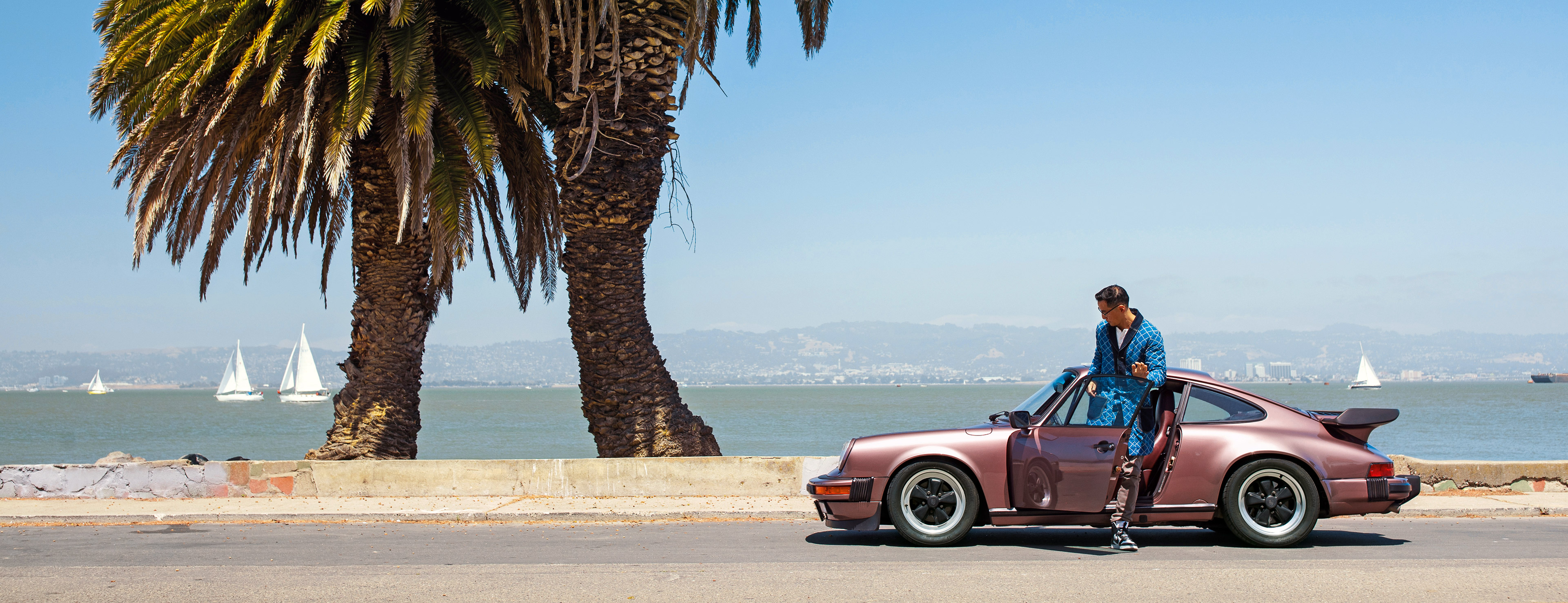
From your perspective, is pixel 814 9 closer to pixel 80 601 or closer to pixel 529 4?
pixel 529 4

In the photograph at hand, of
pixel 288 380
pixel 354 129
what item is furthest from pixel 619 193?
pixel 288 380

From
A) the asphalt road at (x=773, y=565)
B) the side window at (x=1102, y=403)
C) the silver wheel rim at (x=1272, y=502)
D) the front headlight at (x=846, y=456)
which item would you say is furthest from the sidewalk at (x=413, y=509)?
the silver wheel rim at (x=1272, y=502)

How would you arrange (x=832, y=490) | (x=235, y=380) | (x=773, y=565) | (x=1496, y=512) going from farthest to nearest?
(x=235, y=380), (x=1496, y=512), (x=832, y=490), (x=773, y=565)

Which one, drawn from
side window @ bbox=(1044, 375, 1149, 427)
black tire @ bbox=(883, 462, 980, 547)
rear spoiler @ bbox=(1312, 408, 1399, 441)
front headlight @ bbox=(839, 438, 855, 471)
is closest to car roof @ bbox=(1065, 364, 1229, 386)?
side window @ bbox=(1044, 375, 1149, 427)

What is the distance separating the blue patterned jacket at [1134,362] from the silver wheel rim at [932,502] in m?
1.05

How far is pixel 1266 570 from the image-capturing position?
20.7 ft

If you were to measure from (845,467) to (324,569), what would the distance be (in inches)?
139

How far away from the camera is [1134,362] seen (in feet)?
23.4

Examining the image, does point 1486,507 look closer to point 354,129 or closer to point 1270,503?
point 1270,503

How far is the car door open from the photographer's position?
7.03 meters

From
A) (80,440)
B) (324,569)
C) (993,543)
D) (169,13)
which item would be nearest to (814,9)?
(169,13)

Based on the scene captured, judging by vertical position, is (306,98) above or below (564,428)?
above

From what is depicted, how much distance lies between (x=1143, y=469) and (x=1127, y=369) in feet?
2.28

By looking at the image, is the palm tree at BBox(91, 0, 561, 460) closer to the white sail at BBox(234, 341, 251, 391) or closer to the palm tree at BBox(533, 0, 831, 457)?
the palm tree at BBox(533, 0, 831, 457)
